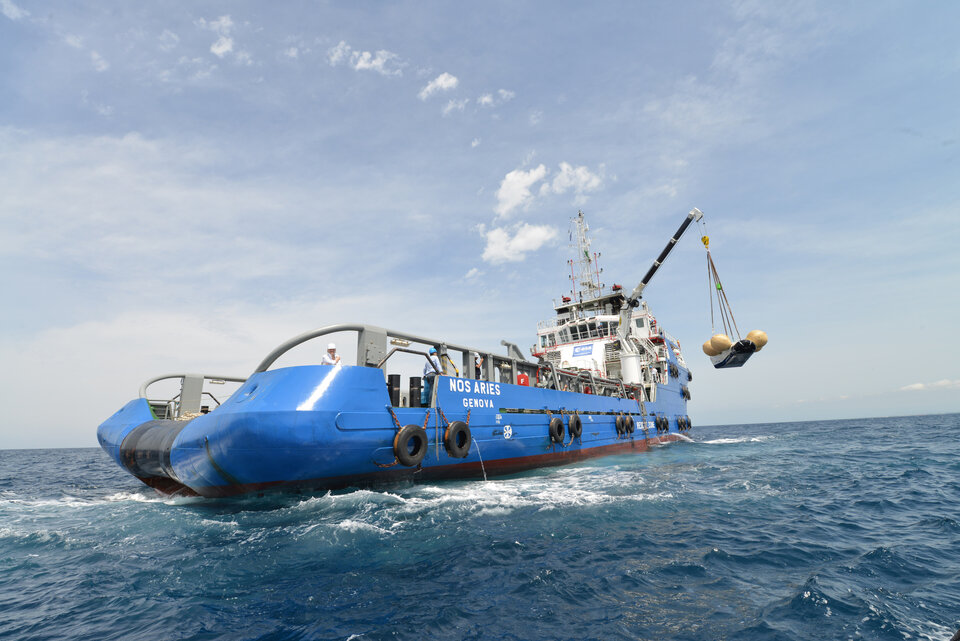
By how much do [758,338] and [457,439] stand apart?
32.1ft

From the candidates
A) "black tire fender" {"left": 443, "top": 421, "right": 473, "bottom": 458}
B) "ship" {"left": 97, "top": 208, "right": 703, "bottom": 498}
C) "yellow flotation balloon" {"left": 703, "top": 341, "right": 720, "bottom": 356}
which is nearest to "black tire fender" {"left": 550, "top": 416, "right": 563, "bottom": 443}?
"ship" {"left": 97, "top": 208, "right": 703, "bottom": 498}

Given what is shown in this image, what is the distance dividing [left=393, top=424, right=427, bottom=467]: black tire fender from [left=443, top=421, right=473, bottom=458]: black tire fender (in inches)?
27.2

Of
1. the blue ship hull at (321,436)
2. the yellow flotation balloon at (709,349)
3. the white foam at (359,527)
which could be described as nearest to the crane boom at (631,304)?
the yellow flotation balloon at (709,349)

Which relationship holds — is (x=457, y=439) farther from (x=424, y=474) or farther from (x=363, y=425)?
(x=363, y=425)

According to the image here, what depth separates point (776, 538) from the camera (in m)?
6.04

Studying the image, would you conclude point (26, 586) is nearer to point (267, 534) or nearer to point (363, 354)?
point (267, 534)

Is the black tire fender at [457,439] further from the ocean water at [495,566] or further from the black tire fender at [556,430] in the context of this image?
the black tire fender at [556,430]

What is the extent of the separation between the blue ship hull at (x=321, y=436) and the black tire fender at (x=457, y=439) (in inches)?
5.0

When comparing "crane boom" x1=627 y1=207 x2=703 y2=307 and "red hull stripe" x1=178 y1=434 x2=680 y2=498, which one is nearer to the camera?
"red hull stripe" x1=178 y1=434 x2=680 y2=498

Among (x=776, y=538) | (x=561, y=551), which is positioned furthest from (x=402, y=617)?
(x=776, y=538)

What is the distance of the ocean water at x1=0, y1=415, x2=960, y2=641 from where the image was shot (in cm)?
378

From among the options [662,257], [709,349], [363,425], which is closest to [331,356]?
[363,425]

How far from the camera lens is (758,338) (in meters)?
13.3

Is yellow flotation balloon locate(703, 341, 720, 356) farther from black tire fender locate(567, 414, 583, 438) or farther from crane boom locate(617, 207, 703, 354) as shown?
crane boom locate(617, 207, 703, 354)
